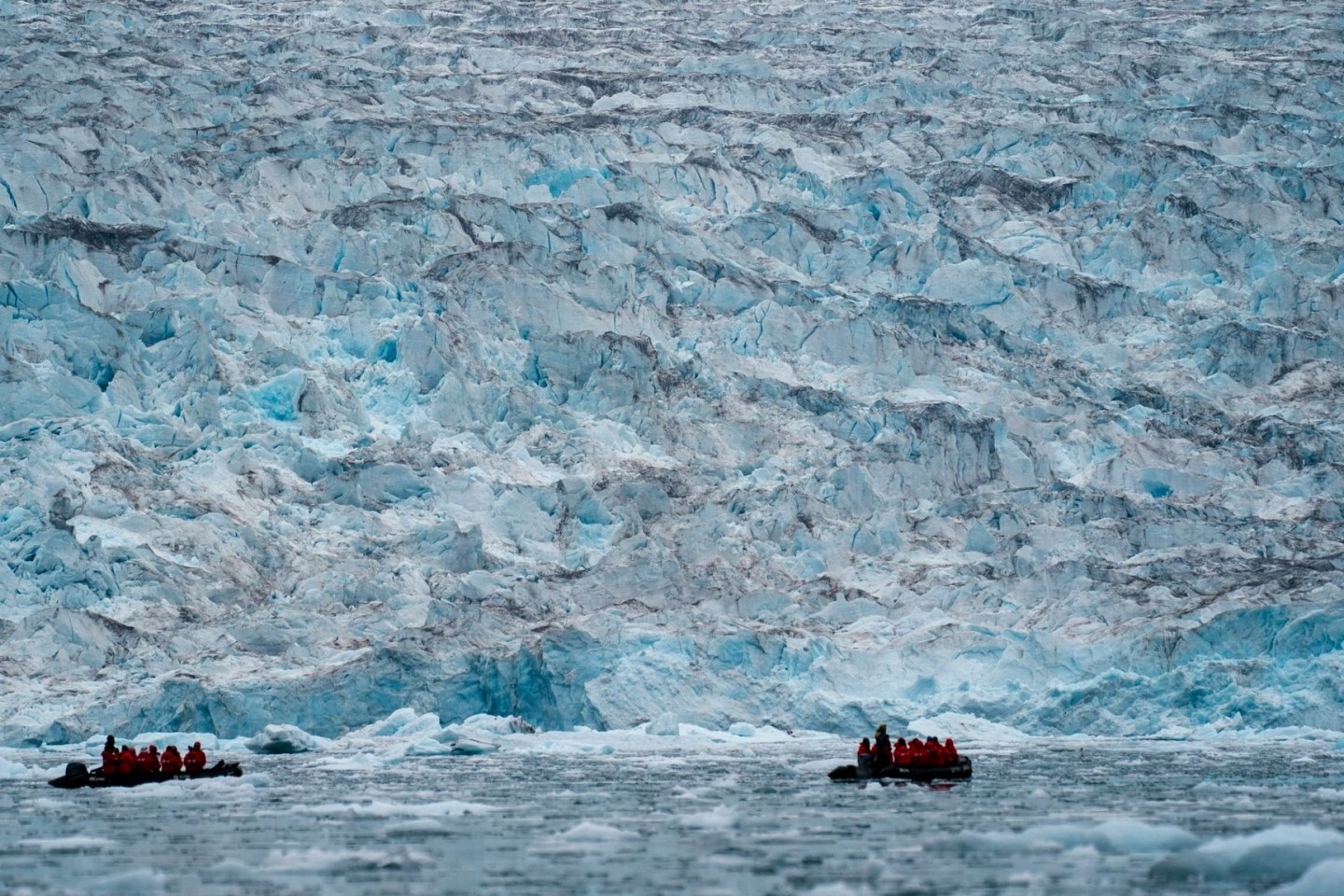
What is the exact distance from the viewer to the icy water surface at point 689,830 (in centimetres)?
1319

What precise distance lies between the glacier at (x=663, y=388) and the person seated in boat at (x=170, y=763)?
16.0 feet

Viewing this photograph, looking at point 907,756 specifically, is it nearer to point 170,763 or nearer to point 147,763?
point 170,763

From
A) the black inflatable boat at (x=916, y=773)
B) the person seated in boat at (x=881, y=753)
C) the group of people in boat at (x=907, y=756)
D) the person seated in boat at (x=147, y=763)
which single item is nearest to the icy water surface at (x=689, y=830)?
the black inflatable boat at (x=916, y=773)

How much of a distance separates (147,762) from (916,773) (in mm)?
9209

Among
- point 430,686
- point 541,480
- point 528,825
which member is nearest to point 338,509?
point 541,480

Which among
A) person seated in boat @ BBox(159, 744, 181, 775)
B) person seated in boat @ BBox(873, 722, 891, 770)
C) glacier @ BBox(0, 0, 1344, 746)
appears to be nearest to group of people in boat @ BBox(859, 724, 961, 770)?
person seated in boat @ BBox(873, 722, 891, 770)

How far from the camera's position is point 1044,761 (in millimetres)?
23953

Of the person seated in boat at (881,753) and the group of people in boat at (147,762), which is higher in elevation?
the person seated in boat at (881,753)

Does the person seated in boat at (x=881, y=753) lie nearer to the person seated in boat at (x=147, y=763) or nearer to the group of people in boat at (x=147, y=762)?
the group of people in boat at (x=147, y=762)

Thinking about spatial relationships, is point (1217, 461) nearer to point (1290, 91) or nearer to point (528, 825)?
point (1290, 91)

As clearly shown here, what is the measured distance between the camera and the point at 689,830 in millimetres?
16297

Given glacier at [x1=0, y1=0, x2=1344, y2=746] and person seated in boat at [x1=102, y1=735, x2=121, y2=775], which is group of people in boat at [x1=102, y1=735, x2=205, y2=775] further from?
glacier at [x1=0, y1=0, x2=1344, y2=746]

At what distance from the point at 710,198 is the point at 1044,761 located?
27.4 meters

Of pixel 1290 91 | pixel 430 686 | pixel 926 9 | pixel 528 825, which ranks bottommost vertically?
pixel 528 825
